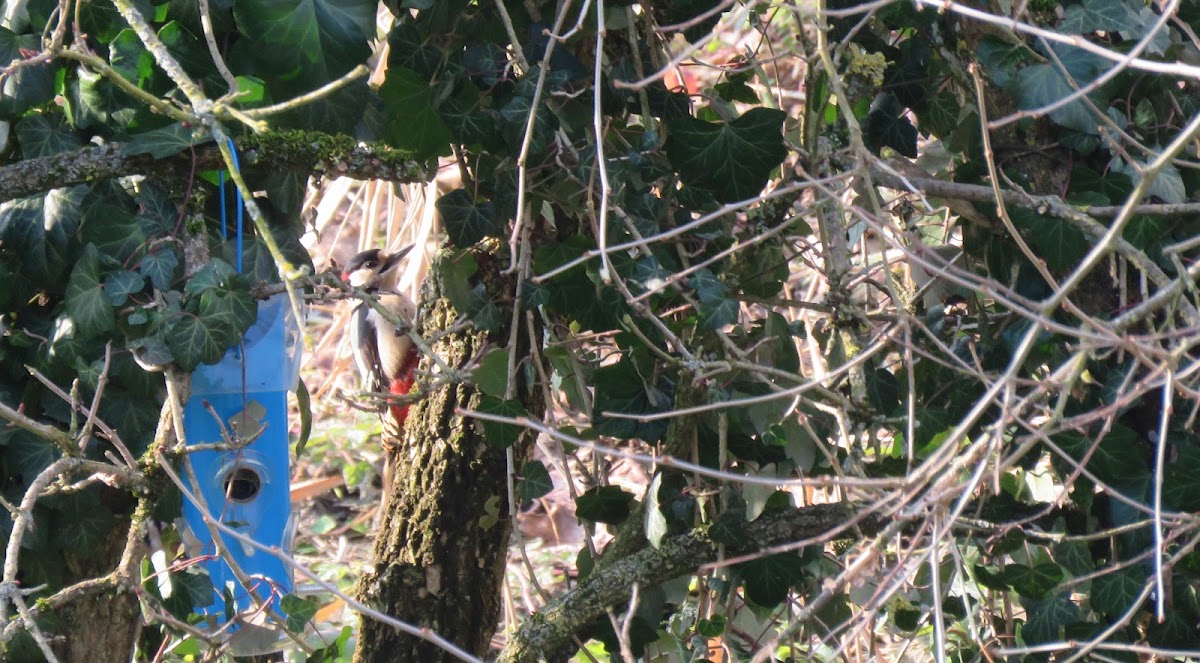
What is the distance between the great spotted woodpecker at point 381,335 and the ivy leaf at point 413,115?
222 cm

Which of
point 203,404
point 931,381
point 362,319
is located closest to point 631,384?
point 931,381

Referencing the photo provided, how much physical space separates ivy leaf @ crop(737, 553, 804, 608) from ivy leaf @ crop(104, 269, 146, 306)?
3.63ft

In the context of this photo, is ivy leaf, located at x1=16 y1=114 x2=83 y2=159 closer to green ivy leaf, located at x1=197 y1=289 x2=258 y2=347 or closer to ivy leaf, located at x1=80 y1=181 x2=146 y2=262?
ivy leaf, located at x1=80 y1=181 x2=146 y2=262

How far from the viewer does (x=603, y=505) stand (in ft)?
7.13

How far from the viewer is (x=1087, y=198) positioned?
6.08 ft

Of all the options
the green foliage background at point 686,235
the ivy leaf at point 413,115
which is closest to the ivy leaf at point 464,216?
the green foliage background at point 686,235

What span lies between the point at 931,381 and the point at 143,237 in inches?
54.1

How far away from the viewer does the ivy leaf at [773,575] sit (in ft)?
6.57

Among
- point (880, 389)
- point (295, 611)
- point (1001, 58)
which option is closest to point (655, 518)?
point (880, 389)

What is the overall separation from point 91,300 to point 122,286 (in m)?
0.05

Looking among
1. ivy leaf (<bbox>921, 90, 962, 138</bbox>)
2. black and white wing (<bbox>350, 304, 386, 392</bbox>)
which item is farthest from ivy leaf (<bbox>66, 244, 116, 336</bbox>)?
black and white wing (<bbox>350, 304, 386, 392</bbox>)

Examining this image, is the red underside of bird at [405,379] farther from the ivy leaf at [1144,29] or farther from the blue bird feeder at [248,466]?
the ivy leaf at [1144,29]

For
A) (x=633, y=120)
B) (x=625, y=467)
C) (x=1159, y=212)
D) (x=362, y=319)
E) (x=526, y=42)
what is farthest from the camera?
(x=625, y=467)

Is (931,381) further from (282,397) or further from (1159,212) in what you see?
(282,397)
